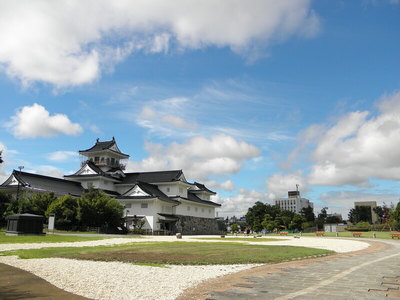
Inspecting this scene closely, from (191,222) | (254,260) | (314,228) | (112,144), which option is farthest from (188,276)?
(314,228)

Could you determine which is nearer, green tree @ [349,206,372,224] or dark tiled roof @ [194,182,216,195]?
dark tiled roof @ [194,182,216,195]

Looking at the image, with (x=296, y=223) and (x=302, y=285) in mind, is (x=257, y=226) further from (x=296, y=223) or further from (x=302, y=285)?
(x=302, y=285)

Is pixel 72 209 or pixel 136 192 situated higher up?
pixel 136 192

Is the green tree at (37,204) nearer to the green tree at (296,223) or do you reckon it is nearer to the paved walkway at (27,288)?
the paved walkway at (27,288)

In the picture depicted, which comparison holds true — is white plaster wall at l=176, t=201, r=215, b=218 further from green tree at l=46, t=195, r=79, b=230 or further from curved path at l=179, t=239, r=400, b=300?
curved path at l=179, t=239, r=400, b=300

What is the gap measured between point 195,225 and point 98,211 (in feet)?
78.9

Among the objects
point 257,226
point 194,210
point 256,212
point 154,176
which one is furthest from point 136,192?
point 256,212

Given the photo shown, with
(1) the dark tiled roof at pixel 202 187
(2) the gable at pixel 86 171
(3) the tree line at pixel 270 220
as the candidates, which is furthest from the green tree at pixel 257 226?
(2) the gable at pixel 86 171

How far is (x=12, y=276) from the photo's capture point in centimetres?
952

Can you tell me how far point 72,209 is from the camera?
43344 millimetres

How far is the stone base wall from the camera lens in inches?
2336

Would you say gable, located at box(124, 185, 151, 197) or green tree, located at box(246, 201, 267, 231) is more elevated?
gable, located at box(124, 185, 151, 197)

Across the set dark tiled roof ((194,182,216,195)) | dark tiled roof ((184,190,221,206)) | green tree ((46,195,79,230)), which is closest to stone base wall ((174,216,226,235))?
dark tiled roof ((184,190,221,206))

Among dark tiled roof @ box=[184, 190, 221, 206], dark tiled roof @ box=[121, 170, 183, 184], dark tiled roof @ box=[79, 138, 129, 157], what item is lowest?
dark tiled roof @ box=[184, 190, 221, 206]
